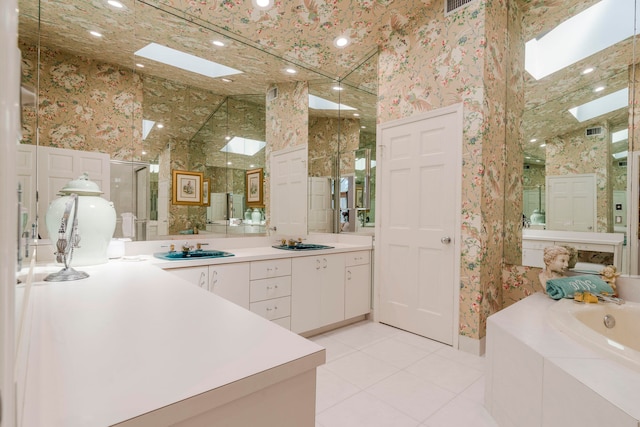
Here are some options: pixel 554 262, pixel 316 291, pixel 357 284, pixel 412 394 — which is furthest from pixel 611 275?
pixel 316 291

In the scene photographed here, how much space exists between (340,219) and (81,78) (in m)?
2.68

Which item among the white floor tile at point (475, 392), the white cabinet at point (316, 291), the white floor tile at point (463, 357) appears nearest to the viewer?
the white floor tile at point (475, 392)

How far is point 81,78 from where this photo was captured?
212cm

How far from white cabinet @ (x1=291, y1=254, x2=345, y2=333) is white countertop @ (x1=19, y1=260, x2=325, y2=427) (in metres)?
1.72

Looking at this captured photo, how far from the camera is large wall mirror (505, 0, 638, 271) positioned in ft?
7.10

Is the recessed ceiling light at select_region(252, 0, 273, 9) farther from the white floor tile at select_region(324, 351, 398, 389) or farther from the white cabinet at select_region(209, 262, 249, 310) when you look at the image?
the white floor tile at select_region(324, 351, 398, 389)

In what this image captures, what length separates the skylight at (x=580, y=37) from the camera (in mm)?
2170

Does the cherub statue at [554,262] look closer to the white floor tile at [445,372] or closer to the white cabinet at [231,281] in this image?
the white floor tile at [445,372]

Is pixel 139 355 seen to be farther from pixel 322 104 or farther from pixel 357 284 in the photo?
pixel 322 104

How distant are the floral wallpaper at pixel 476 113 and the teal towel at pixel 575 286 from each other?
481 mm

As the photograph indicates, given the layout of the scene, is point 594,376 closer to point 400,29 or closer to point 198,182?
point 198,182

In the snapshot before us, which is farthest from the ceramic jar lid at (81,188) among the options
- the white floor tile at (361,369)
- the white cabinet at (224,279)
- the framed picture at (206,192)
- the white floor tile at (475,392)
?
the white floor tile at (475,392)

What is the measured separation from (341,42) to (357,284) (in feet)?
8.11

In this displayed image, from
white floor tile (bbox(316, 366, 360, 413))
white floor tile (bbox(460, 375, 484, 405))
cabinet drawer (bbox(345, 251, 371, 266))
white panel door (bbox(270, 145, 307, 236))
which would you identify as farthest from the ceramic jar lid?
white floor tile (bbox(460, 375, 484, 405))
